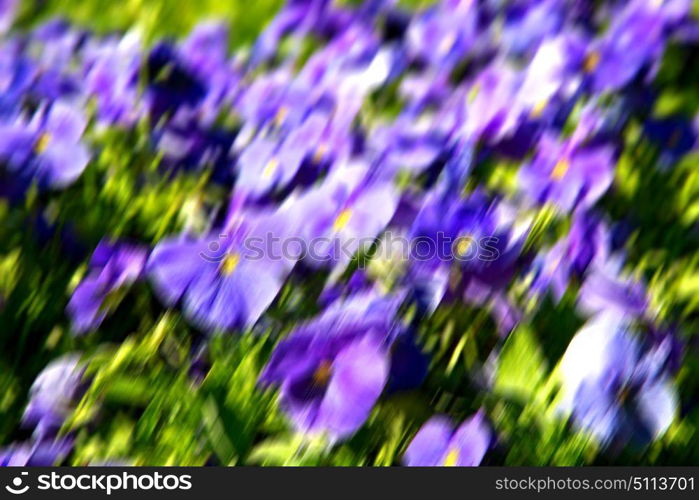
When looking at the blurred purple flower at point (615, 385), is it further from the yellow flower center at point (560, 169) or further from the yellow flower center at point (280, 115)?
the yellow flower center at point (280, 115)

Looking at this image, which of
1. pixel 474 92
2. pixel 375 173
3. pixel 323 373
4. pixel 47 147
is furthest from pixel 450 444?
pixel 47 147

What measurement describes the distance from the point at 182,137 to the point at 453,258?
333 millimetres

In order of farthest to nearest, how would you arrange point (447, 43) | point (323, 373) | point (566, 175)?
point (447, 43) → point (566, 175) → point (323, 373)

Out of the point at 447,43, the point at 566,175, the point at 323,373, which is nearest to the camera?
the point at 323,373

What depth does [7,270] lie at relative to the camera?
0.94 metres

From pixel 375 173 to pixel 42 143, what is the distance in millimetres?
365

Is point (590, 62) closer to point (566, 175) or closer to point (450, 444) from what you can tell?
point (566, 175)

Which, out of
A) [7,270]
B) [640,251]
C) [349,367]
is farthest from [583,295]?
[7,270]

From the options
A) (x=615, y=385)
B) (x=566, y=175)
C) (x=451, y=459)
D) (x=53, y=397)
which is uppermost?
(x=566, y=175)

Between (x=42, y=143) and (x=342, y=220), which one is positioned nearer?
(x=342, y=220)

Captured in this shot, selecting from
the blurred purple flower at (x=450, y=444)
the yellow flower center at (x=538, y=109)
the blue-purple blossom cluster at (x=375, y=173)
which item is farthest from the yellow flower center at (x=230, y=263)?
the yellow flower center at (x=538, y=109)

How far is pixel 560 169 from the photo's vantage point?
0.90 m

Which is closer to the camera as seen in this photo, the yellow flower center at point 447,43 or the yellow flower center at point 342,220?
the yellow flower center at point 342,220

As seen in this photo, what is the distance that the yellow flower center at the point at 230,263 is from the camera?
836 millimetres
